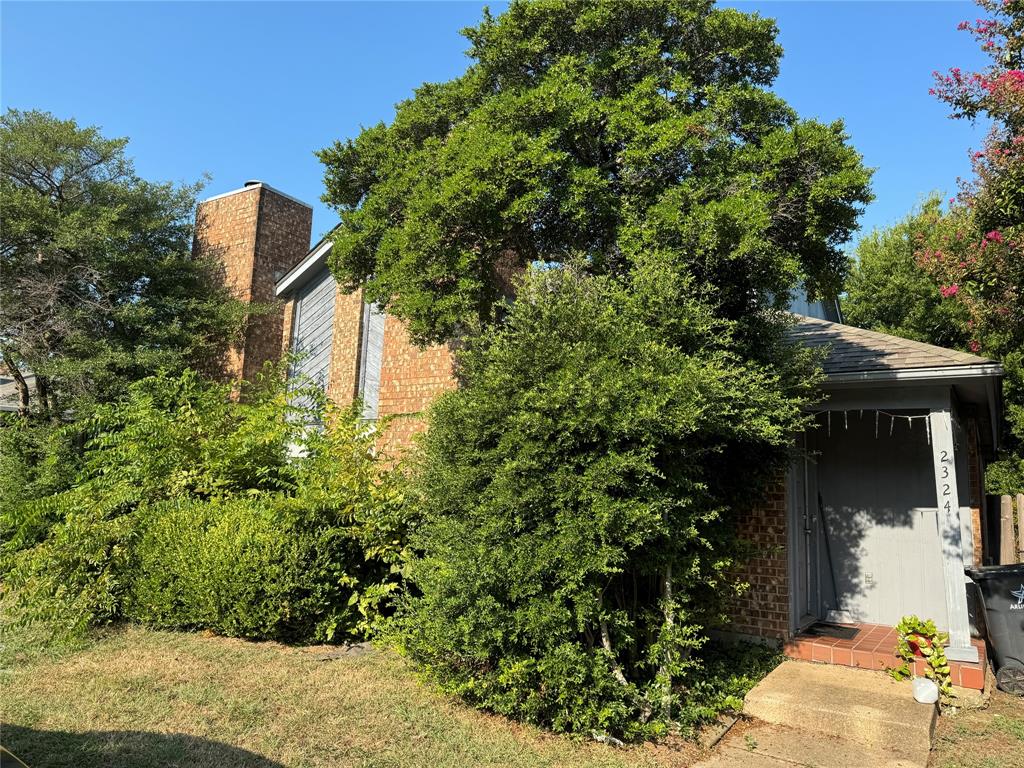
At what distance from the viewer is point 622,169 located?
7055 mm

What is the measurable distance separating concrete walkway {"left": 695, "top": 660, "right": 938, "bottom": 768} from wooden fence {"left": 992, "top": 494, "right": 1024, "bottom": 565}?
25.4 ft

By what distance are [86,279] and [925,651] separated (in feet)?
52.6

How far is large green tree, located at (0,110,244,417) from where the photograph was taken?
45.4 feet

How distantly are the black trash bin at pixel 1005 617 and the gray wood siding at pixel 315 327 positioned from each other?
10.8 m

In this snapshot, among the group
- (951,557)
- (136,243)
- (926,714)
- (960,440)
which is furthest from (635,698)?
(136,243)

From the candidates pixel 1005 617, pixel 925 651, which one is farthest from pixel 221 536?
pixel 1005 617

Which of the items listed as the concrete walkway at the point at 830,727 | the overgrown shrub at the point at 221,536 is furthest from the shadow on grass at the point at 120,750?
the concrete walkway at the point at 830,727

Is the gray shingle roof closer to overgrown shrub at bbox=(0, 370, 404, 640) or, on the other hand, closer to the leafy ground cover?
the leafy ground cover

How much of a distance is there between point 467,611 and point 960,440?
22.7ft

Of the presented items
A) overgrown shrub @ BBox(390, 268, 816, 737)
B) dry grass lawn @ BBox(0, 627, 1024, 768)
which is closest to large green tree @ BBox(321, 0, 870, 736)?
overgrown shrub @ BBox(390, 268, 816, 737)

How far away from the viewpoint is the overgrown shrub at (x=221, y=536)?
22.0 feet

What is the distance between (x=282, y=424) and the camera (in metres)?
8.27

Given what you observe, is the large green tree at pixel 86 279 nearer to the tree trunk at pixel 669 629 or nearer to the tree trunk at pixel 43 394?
the tree trunk at pixel 43 394

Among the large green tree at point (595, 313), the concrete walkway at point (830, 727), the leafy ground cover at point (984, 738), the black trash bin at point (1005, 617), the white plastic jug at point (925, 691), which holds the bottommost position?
the leafy ground cover at point (984, 738)
